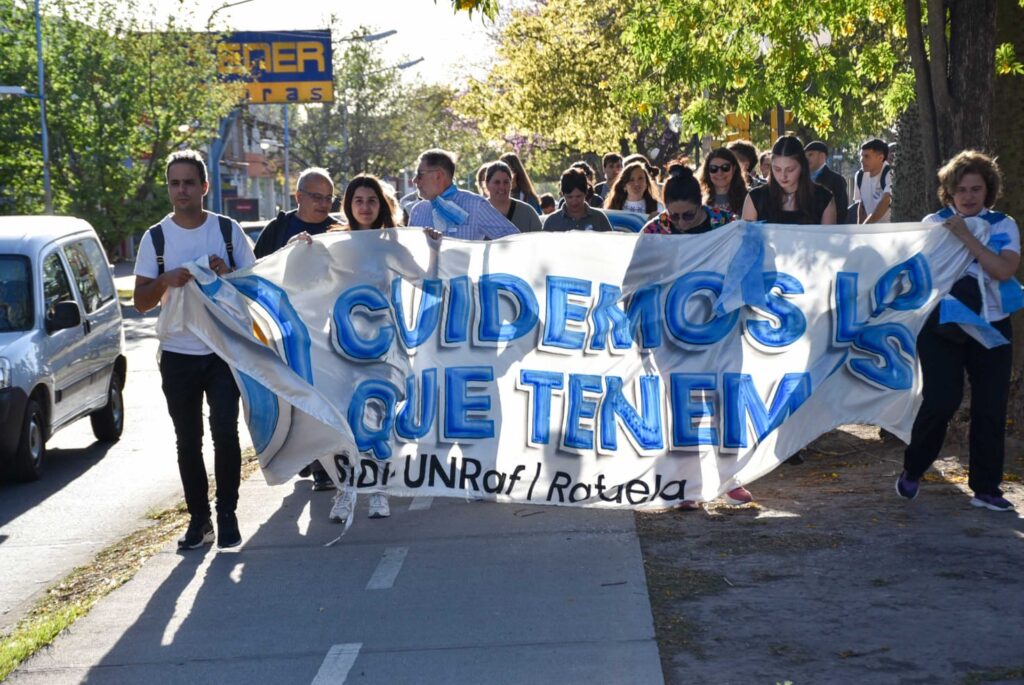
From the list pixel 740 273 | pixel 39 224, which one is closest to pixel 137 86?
pixel 39 224

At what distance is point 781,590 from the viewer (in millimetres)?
6082

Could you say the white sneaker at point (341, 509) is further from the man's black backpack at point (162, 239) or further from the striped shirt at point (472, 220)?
the striped shirt at point (472, 220)

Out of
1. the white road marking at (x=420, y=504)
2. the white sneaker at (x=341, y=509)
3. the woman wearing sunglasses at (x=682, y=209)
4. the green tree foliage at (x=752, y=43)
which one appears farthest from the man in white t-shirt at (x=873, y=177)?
the white sneaker at (x=341, y=509)

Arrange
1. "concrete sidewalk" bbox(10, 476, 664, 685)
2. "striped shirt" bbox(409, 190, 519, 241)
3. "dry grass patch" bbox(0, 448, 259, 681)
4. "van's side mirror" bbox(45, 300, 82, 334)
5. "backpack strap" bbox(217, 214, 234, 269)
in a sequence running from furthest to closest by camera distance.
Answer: "van's side mirror" bbox(45, 300, 82, 334), "striped shirt" bbox(409, 190, 519, 241), "backpack strap" bbox(217, 214, 234, 269), "dry grass patch" bbox(0, 448, 259, 681), "concrete sidewalk" bbox(10, 476, 664, 685)

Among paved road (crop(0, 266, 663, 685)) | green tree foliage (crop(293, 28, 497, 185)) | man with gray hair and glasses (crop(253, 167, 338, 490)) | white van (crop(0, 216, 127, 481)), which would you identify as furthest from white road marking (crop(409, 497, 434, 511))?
green tree foliage (crop(293, 28, 497, 185))

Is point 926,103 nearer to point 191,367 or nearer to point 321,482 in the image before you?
point 321,482

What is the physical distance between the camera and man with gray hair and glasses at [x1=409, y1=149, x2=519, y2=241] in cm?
875

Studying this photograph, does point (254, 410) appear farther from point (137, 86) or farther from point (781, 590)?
point (137, 86)

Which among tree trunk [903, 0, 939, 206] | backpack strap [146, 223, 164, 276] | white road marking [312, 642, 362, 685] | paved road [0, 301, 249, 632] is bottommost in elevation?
paved road [0, 301, 249, 632]

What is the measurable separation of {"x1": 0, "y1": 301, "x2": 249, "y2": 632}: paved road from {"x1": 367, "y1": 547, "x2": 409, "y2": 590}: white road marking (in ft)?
5.51

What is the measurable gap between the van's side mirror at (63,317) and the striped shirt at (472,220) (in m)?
3.17

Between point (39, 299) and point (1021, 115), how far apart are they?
6.85 m

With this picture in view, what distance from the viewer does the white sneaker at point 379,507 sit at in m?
8.04

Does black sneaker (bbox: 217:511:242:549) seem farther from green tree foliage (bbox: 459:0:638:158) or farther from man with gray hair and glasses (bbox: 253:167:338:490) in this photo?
green tree foliage (bbox: 459:0:638:158)
